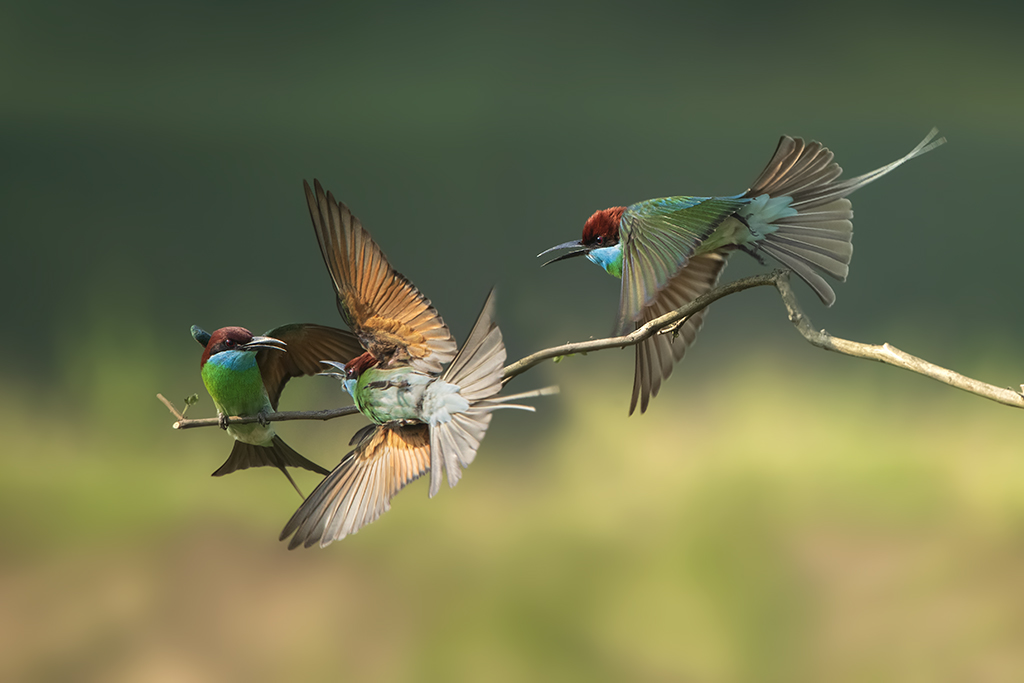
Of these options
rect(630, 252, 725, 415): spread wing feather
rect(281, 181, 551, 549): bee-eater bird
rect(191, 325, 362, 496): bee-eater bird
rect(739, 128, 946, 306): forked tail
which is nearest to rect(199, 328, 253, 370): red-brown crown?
rect(191, 325, 362, 496): bee-eater bird

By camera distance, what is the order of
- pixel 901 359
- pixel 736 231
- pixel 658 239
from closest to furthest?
1. pixel 901 359
2. pixel 658 239
3. pixel 736 231

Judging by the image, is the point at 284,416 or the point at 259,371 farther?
the point at 259,371

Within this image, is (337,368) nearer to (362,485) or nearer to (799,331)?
(362,485)

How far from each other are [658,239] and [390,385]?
0.26 m

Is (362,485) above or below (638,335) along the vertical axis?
below

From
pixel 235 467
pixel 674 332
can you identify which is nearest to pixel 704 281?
pixel 674 332

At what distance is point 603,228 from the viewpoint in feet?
2.58

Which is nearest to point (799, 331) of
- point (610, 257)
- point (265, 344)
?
point (610, 257)

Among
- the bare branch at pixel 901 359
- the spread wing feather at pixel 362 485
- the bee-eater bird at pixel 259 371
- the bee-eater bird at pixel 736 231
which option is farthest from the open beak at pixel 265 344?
the bare branch at pixel 901 359

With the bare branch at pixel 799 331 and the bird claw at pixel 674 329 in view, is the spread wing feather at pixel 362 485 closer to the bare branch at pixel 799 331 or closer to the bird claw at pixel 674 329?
the bare branch at pixel 799 331

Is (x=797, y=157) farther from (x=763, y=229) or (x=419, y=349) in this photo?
(x=419, y=349)

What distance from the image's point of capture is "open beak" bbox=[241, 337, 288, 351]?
75 centimetres

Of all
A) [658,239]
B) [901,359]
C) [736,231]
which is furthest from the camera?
[736,231]

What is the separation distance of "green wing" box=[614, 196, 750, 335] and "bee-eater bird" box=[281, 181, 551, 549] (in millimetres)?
111
